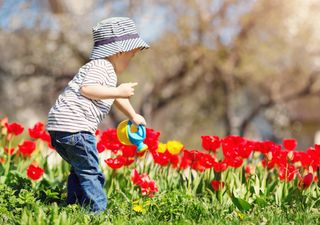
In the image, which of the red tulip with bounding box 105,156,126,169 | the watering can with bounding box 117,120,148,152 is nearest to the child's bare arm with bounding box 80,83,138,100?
the watering can with bounding box 117,120,148,152

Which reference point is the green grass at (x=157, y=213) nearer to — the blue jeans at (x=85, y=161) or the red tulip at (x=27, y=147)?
the blue jeans at (x=85, y=161)

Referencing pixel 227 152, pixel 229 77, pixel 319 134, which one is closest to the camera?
pixel 227 152

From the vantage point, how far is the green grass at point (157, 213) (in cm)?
343

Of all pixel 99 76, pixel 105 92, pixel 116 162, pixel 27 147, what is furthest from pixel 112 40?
pixel 27 147

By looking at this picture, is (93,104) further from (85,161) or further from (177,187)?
(177,187)

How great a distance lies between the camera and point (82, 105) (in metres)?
3.81

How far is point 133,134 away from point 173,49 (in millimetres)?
10766

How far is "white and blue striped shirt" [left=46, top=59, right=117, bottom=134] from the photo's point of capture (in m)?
3.80

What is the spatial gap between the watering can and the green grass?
34 cm

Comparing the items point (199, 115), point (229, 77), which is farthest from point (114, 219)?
point (199, 115)

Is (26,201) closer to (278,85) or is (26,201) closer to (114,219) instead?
(114,219)

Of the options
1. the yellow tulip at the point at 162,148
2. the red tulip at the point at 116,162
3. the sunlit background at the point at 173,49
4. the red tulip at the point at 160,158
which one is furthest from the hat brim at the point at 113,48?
the sunlit background at the point at 173,49

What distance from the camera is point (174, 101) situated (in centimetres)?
1608

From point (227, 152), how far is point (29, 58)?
36.5 feet
